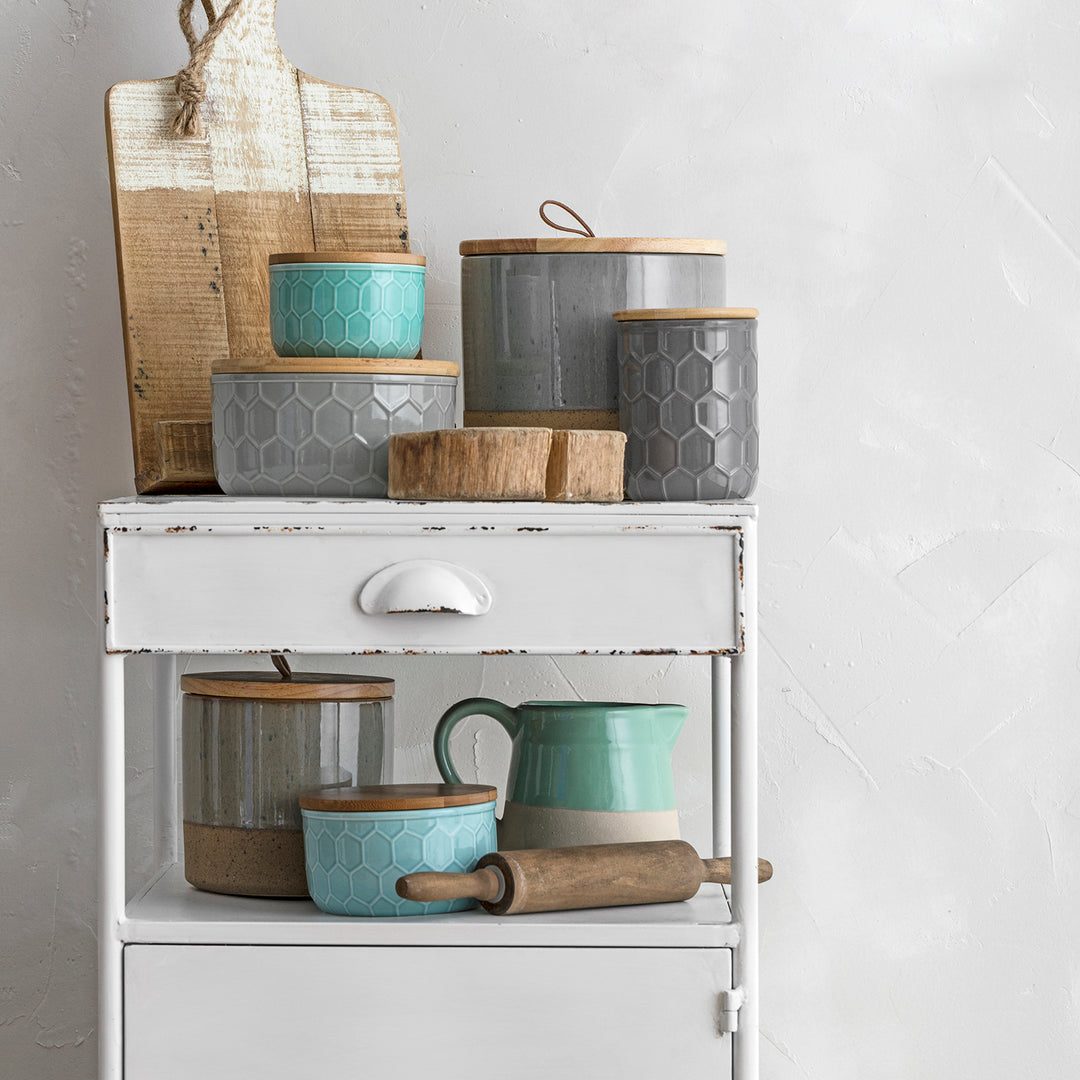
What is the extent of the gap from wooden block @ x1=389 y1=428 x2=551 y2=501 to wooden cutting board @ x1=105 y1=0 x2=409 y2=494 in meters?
0.28

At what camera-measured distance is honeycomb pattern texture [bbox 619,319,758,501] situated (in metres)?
0.99

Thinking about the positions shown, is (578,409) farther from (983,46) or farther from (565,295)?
(983,46)

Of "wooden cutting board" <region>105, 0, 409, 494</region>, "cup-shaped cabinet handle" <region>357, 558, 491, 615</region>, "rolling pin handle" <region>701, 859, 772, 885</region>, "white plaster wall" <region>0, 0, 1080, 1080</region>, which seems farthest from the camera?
"white plaster wall" <region>0, 0, 1080, 1080</region>

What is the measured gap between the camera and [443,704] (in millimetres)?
1261

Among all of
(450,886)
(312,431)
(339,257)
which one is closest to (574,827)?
(450,886)

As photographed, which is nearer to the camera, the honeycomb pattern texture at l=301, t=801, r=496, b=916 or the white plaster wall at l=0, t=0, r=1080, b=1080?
the honeycomb pattern texture at l=301, t=801, r=496, b=916

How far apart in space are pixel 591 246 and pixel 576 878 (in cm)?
48

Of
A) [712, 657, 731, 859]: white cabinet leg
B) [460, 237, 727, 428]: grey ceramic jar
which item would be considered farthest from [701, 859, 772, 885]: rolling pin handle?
[460, 237, 727, 428]: grey ceramic jar

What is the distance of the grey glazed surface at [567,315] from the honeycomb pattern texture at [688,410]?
0.13ft

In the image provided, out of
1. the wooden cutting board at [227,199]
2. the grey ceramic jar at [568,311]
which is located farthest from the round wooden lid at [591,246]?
the wooden cutting board at [227,199]

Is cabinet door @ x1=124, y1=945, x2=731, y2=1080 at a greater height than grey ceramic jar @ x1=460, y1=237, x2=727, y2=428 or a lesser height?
lesser

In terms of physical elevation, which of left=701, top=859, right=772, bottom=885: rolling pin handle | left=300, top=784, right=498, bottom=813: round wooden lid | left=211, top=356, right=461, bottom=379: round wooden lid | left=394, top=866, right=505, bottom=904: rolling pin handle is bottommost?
left=701, top=859, right=772, bottom=885: rolling pin handle

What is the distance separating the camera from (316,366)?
0.96 m

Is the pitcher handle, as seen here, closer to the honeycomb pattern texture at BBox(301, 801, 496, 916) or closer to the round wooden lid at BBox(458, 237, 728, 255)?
the honeycomb pattern texture at BBox(301, 801, 496, 916)
